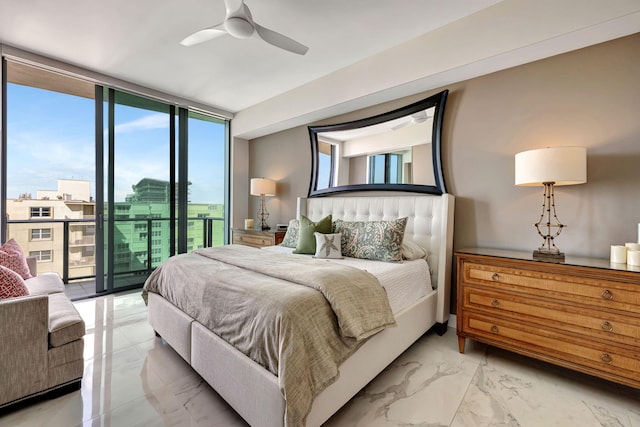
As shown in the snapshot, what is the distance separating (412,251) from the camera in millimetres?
2648

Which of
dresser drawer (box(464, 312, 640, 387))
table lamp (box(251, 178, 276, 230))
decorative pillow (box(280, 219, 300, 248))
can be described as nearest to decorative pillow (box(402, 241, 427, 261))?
dresser drawer (box(464, 312, 640, 387))

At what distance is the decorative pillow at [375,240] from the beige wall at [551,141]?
27.7 inches

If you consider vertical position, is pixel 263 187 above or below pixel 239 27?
below

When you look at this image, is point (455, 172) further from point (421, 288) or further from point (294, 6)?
point (294, 6)

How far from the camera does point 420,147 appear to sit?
3.02m

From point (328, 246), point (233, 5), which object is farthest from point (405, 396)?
point (233, 5)

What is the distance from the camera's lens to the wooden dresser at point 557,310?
5.41ft

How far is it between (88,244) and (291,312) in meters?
4.71

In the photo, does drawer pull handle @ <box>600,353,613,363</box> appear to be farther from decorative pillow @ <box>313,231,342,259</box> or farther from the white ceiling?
the white ceiling

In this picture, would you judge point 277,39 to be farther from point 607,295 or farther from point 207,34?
point 607,295

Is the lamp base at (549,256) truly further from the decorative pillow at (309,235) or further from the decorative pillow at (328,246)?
the decorative pillow at (309,235)

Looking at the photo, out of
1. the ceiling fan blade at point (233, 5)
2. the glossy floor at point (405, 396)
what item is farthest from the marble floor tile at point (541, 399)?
the ceiling fan blade at point (233, 5)

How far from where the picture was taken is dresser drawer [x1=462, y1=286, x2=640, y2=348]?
165 centimetres

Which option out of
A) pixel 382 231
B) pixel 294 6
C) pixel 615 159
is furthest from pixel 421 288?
pixel 294 6
